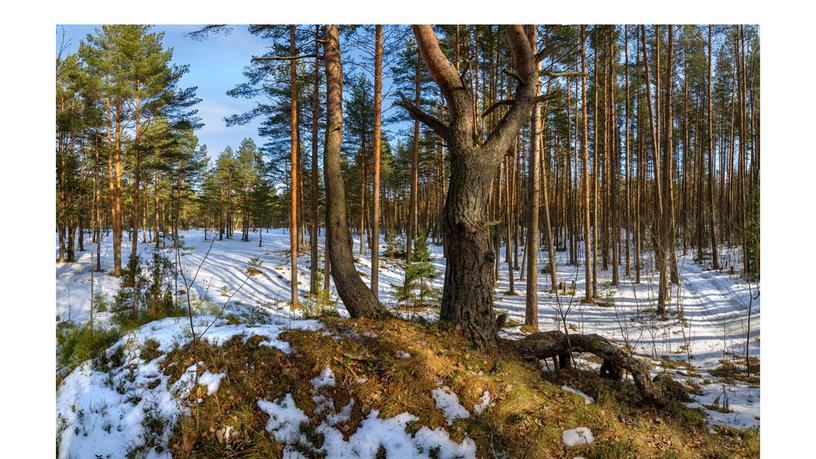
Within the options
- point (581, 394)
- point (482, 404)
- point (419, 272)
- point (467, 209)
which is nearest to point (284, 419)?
point (482, 404)

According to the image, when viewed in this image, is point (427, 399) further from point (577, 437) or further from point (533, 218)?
point (533, 218)

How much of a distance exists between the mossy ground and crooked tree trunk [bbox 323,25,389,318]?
62 centimetres

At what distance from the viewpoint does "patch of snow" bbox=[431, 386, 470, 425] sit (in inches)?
97.7

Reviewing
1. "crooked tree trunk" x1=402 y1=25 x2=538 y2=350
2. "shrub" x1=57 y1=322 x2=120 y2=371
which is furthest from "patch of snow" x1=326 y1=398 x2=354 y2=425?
"shrub" x1=57 y1=322 x2=120 y2=371

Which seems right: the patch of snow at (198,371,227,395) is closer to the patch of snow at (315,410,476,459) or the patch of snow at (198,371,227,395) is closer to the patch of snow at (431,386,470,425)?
the patch of snow at (315,410,476,459)

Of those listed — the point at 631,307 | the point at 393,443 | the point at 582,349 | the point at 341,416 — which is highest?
the point at 582,349

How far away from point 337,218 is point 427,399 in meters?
2.24

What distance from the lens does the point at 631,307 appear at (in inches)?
386

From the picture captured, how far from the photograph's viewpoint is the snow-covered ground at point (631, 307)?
418 cm

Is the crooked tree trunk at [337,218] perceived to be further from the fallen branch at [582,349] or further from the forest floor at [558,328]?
the fallen branch at [582,349]

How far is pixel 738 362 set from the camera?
14.8 feet

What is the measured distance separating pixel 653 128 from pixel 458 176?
907 centimetres
